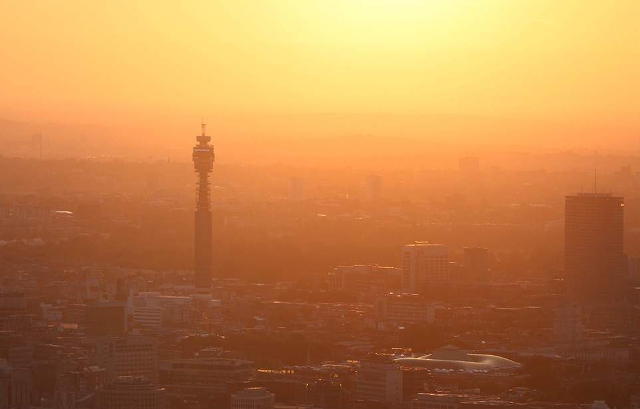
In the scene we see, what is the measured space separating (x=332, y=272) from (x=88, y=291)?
19.5 ft

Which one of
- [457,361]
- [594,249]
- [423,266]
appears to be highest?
[594,249]

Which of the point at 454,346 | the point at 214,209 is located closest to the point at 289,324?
the point at 454,346

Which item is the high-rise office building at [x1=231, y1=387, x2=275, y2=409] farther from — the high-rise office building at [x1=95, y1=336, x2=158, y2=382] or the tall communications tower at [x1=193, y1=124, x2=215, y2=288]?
the tall communications tower at [x1=193, y1=124, x2=215, y2=288]

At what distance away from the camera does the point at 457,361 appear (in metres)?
21.3

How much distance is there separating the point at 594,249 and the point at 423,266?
273 centimetres

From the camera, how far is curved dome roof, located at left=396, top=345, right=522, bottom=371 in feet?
68.4

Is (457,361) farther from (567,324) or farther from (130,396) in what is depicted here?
(130,396)

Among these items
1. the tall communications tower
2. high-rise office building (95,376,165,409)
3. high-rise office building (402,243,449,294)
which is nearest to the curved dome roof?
high-rise office building (95,376,165,409)

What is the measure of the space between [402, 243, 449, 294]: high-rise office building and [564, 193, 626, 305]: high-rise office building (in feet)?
6.59

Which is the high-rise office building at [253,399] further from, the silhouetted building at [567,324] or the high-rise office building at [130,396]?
the silhouetted building at [567,324]

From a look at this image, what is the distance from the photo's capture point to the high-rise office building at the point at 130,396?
1680cm

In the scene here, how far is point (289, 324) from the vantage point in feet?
83.8

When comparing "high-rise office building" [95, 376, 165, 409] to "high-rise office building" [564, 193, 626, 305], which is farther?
"high-rise office building" [564, 193, 626, 305]

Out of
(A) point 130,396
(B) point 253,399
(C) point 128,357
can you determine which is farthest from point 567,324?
(A) point 130,396
